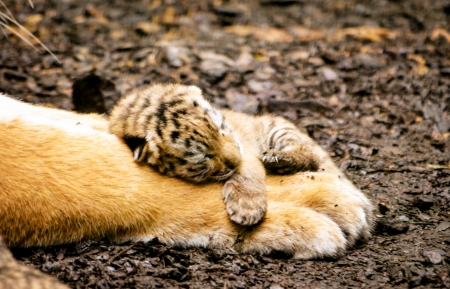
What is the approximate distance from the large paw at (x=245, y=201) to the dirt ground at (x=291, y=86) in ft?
0.91

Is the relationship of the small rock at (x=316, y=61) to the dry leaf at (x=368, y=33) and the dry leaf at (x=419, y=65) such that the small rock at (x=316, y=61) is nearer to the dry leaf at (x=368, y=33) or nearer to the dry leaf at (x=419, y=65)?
the dry leaf at (x=368, y=33)

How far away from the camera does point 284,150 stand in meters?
5.11

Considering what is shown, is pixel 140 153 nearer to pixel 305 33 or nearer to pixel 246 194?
pixel 246 194

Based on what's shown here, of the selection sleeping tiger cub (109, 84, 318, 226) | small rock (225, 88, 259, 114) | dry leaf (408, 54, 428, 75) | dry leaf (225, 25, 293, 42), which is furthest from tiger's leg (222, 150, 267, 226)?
dry leaf (225, 25, 293, 42)

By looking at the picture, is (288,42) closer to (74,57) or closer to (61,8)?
(74,57)

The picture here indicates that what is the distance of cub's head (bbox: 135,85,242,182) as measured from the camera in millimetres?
4398

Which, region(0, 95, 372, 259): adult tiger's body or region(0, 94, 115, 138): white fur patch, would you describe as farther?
region(0, 94, 115, 138): white fur patch

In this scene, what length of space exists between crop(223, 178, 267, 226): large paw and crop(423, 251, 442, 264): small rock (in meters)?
1.20

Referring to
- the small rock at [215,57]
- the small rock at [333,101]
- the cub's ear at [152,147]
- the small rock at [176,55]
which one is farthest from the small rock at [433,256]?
the small rock at [176,55]

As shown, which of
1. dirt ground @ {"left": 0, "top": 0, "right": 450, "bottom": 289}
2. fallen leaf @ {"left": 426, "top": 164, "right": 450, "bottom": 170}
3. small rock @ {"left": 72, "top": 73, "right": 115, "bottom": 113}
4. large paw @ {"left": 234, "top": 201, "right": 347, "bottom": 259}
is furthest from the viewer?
small rock @ {"left": 72, "top": 73, "right": 115, "bottom": 113}

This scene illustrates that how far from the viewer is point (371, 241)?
421 centimetres

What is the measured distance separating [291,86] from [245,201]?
10.8ft

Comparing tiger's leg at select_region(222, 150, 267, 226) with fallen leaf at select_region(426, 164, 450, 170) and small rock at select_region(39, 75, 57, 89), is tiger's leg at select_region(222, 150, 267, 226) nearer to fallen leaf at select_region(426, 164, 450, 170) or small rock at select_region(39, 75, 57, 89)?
fallen leaf at select_region(426, 164, 450, 170)

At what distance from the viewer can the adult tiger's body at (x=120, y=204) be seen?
148 inches
